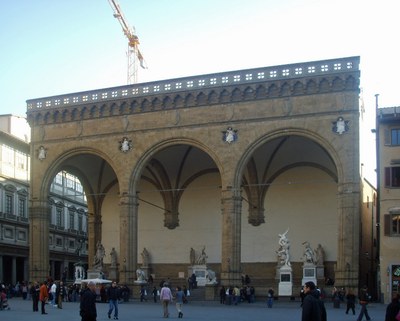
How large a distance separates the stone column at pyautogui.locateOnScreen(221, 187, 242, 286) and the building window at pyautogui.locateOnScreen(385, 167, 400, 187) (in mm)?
8045

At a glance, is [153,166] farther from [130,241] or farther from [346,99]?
[346,99]

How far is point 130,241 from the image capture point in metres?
43.7

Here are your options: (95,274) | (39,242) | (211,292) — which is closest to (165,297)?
(211,292)

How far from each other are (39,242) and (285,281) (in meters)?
15.4

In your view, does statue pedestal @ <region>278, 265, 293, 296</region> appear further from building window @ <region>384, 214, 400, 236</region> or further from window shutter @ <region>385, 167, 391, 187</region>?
window shutter @ <region>385, 167, 391, 187</region>

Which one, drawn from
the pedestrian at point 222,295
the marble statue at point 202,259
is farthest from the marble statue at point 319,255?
the pedestrian at point 222,295

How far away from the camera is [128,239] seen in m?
43.7

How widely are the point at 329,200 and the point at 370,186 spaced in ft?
24.3

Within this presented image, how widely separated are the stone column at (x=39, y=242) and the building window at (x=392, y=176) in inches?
824

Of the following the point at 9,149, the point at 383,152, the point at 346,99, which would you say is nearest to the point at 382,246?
the point at 383,152

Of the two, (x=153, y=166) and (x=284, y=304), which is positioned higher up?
(x=153, y=166)

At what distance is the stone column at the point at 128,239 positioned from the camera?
43.2 metres

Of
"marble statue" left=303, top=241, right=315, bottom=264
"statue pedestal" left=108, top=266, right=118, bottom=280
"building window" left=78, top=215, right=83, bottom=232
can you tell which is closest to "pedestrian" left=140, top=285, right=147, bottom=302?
"statue pedestal" left=108, top=266, right=118, bottom=280

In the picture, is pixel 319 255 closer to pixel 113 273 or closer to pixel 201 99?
pixel 201 99
